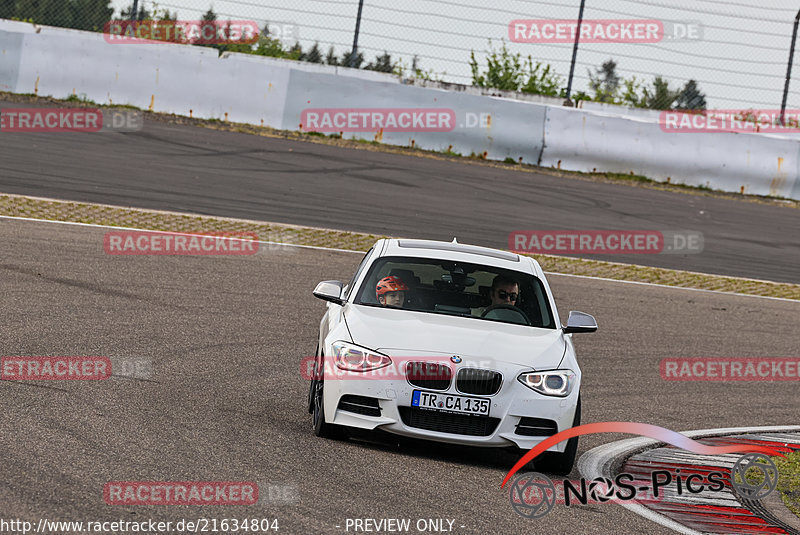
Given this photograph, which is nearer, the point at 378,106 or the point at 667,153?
the point at 378,106

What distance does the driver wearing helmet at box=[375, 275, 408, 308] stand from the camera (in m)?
8.19

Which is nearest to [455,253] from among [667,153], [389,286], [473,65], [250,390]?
[389,286]

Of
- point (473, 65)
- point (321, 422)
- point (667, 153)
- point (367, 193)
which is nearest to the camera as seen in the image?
point (321, 422)

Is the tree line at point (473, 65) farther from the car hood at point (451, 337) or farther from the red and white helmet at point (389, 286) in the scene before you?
the car hood at point (451, 337)

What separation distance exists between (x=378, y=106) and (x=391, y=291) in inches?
610

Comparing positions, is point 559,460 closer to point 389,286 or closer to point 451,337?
point 451,337

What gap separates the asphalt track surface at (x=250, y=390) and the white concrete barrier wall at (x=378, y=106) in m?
7.91

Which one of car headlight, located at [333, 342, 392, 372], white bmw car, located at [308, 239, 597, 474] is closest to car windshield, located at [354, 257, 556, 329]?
white bmw car, located at [308, 239, 597, 474]

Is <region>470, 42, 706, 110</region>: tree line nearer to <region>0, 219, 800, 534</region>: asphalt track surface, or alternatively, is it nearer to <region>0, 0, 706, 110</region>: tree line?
<region>0, 0, 706, 110</region>: tree line

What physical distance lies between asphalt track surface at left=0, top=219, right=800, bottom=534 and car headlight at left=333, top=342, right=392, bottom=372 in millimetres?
517

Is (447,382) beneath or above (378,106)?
beneath

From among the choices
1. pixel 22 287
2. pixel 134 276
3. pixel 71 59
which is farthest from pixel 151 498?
pixel 71 59

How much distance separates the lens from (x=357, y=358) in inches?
279

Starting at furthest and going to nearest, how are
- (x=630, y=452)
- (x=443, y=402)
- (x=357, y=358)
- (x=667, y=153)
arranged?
(x=667, y=153), (x=630, y=452), (x=357, y=358), (x=443, y=402)
